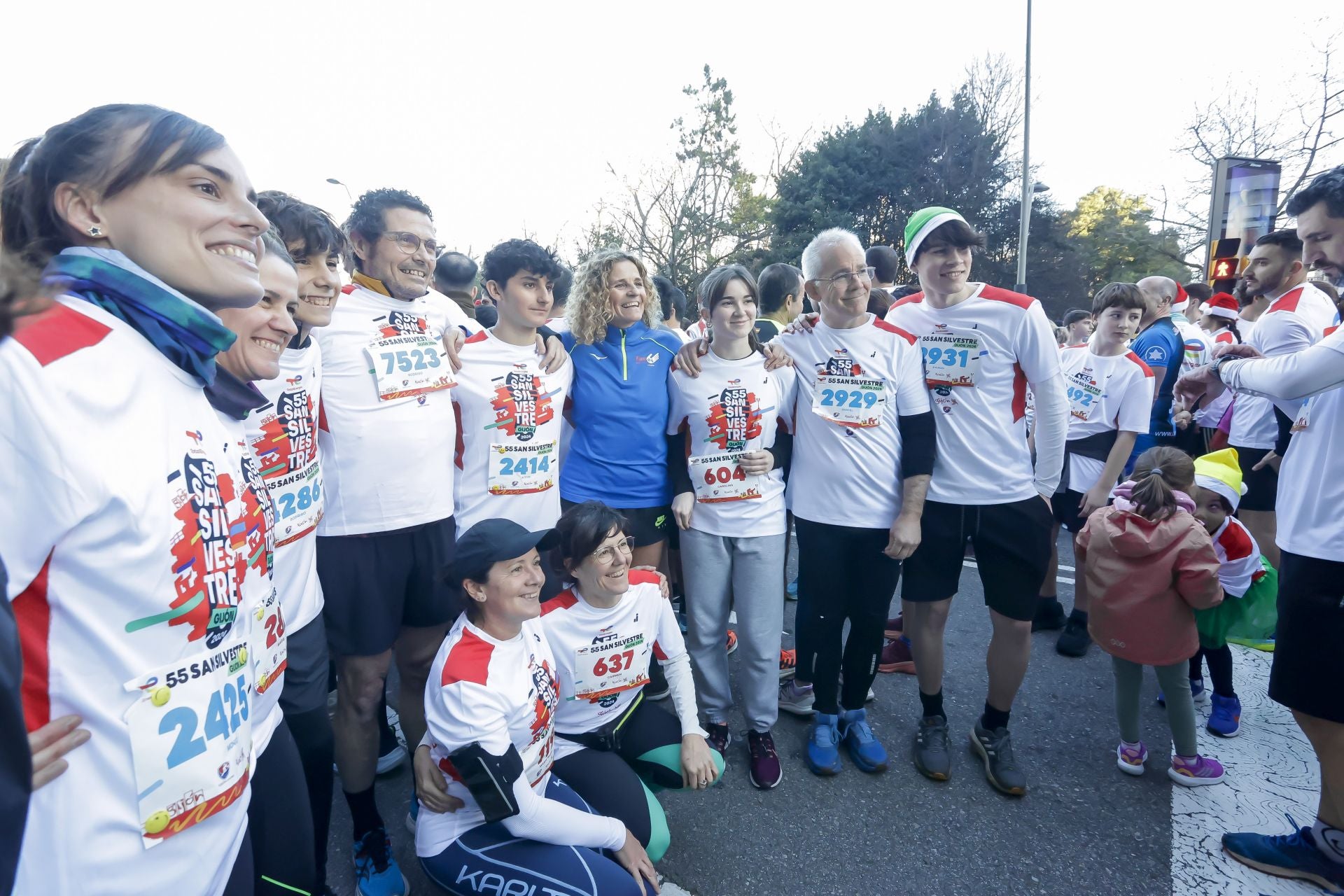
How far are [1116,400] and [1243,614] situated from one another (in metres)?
1.49

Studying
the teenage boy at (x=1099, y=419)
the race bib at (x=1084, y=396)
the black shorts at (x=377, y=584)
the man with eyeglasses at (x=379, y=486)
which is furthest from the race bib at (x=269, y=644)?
the race bib at (x=1084, y=396)

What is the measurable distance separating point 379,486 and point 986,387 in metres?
2.44

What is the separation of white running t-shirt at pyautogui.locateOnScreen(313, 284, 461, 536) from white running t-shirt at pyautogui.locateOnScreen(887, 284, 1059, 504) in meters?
2.06

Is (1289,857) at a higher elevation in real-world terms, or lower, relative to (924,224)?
lower

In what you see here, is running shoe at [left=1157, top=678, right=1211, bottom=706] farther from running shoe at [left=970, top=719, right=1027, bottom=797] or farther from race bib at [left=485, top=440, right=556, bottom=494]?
race bib at [left=485, top=440, right=556, bottom=494]

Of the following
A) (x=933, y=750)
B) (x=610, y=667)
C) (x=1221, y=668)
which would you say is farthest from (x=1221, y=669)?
(x=610, y=667)

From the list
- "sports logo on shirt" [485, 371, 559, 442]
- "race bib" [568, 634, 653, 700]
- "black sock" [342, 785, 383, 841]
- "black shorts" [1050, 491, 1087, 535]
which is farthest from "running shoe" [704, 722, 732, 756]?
"black shorts" [1050, 491, 1087, 535]

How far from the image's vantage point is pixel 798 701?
350 centimetres

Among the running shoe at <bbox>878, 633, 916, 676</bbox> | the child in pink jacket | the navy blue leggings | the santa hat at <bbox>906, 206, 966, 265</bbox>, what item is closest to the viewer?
the navy blue leggings

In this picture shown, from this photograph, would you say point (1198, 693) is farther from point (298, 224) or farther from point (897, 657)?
point (298, 224)

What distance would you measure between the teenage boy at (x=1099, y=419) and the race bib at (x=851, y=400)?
171 cm

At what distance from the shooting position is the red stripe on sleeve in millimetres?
867

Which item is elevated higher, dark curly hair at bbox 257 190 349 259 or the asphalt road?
dark curly hair at bbox 257 190 349 259

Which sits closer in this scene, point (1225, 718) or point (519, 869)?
point (519, 869)
